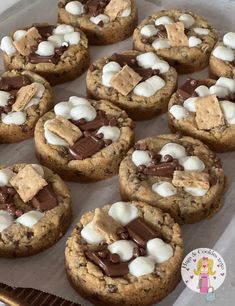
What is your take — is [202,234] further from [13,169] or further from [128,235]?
[13,169]

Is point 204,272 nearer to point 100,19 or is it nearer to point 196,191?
point 196,191

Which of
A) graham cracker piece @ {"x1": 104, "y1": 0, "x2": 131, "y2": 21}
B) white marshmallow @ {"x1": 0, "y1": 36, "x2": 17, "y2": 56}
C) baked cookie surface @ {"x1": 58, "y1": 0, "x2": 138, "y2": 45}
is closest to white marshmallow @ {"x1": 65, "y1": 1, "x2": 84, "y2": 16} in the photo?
baked cookie surface @ {"x1": 58, "y1": 0, "x2": 138, "y2": 45}

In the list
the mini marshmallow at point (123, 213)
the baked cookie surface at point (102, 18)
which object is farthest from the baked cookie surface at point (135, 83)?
the mini marshmallow at point (123, 213)

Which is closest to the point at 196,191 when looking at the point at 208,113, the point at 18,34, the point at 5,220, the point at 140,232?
the point at 140,232

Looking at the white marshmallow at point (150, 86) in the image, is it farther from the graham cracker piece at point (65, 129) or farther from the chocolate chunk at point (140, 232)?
the chocolate chunk at point (140, 232)

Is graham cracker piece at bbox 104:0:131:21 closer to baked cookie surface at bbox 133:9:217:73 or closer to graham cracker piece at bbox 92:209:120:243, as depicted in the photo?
baked cookie surface at bbox 133:9:217:73
